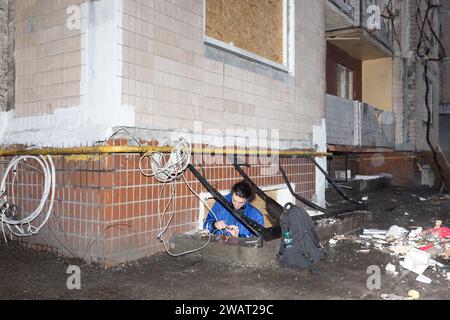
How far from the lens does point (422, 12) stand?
58.5ft

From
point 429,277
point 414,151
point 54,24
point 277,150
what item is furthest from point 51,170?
point 414,151

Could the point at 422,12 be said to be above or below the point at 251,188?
above

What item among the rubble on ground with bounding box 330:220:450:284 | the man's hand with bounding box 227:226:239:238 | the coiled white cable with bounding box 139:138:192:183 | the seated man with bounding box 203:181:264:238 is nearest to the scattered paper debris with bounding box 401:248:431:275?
the rubble on ground with bounding box 330:220:450:284

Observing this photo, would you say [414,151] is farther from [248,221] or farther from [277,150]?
[248,221]

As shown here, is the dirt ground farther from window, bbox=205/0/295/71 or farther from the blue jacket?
window, bbox=205/0/295/71

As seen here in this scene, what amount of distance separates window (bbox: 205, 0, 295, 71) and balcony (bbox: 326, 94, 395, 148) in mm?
3280

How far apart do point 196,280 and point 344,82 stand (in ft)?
38.7

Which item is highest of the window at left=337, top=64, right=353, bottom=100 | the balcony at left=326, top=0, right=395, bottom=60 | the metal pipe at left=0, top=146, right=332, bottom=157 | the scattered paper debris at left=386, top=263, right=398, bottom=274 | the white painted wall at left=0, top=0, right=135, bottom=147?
the balcony at left=326, top=0, right=395, bottom=60

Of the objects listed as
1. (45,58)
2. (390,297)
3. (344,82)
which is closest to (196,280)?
(390,297)

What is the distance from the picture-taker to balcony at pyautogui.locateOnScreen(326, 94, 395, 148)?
10523mm

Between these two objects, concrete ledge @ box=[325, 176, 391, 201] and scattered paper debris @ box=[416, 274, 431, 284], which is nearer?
scattered paper debris @ box=[416, 274, 431, 284]

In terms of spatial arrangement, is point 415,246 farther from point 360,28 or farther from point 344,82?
point 344,82

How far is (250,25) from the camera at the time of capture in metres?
6.65
